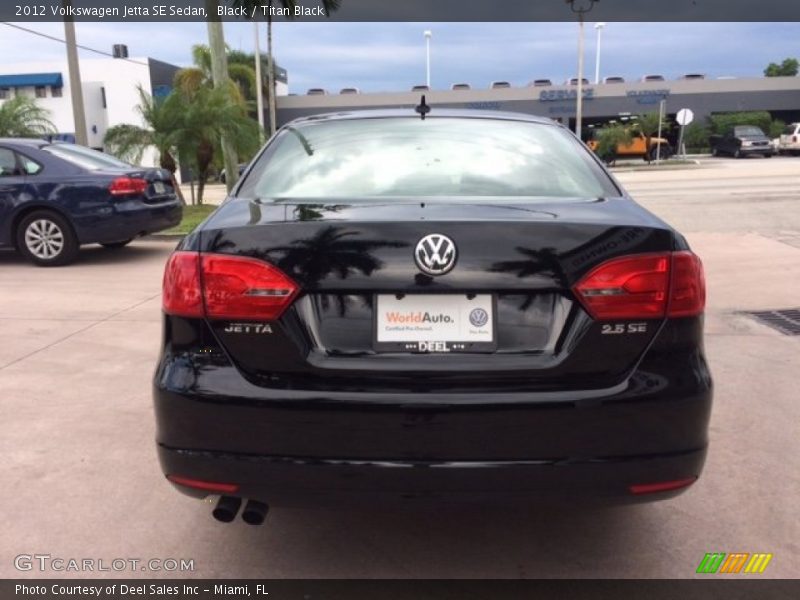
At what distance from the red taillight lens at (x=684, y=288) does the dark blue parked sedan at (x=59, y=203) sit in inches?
304

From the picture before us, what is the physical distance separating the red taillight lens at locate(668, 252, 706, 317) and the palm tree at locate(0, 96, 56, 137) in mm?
23769

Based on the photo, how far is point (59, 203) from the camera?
8680 mm

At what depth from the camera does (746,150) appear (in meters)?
39.5

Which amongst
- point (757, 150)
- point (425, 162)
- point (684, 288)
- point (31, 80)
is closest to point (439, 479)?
point (684, 288)

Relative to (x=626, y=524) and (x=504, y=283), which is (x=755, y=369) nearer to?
(x=626, y=524)

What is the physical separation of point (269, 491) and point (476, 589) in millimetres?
842

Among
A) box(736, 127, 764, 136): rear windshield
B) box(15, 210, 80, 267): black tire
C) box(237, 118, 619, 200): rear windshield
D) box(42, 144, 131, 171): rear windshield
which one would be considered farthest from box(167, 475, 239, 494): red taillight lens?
box(736, 127, 764, 136): rear windshield

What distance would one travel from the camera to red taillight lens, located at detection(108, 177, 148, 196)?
8719 millimetres

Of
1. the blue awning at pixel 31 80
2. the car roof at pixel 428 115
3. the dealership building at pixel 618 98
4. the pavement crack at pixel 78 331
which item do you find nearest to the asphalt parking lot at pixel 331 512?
the pavement crack at pixel 78 331

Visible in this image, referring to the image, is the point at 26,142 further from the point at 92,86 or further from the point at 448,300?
the point at 92,86

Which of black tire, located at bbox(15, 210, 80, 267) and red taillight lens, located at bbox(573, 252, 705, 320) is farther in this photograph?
black tire, located at bbox(15, 210, 80, 267)

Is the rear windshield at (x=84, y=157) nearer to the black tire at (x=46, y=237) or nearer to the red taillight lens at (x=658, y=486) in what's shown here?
the black tire at (x=46, y=237)

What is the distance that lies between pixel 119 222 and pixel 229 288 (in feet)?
23.5

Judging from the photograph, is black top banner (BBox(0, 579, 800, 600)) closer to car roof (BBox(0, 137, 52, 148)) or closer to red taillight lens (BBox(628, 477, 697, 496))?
red taillight lens (BBox(628, 477, 697, 496))
